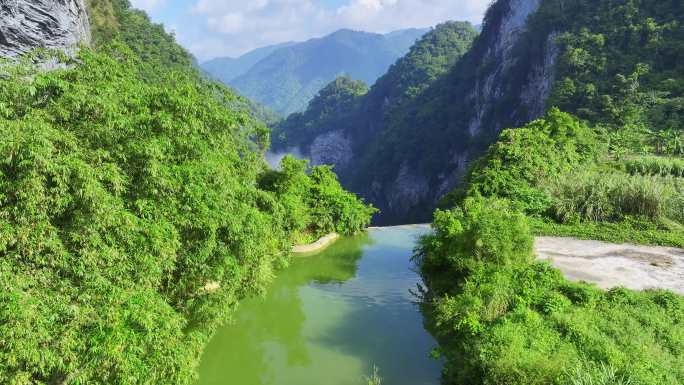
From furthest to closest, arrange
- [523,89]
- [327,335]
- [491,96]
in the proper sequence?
1. [491,96]
2. [523,89]
3. [327,335]

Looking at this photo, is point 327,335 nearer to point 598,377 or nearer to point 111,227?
point 598,377

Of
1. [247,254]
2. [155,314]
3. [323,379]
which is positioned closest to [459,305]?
[323,379]

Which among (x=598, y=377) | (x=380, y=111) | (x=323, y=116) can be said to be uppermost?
(x=323, y=116)

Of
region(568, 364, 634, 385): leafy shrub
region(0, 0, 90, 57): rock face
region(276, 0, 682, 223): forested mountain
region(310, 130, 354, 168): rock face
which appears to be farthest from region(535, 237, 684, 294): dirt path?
region(310, 130, 354, 168): rock face

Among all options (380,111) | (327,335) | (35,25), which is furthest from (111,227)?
(380,111)

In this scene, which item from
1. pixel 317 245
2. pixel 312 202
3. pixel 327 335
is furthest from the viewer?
pixel 312 202

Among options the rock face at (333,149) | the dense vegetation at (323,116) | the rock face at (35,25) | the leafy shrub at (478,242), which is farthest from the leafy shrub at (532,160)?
the dense vegetation at (323,116)

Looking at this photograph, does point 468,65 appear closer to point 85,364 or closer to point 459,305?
point 459,305
